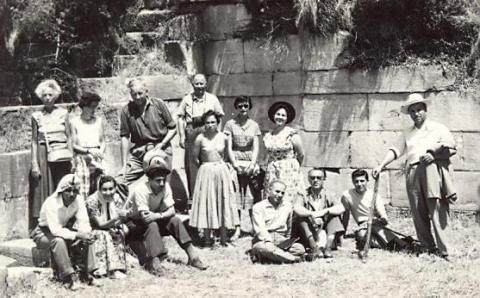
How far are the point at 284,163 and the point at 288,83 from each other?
6.74 feet

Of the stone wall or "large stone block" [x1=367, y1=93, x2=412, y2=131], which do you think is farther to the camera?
"large stone block" [x1=367, y1=93, x2=412, y2=131]

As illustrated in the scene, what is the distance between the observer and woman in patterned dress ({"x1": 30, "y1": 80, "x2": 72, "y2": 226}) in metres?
8.11

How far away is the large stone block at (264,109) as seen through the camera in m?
10.7

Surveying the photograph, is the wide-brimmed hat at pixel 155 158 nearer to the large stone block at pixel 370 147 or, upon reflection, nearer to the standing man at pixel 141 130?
the standing man at pixel 141 130

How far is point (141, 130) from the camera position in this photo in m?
8.76

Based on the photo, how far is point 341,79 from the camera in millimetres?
10438

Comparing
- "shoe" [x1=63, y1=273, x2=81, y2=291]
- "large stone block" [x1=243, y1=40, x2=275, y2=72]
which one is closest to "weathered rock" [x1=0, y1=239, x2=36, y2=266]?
"shoe" [x1=63, y1=273, x2=81, y2=291]

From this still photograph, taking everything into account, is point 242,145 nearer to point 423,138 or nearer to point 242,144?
point 242,144

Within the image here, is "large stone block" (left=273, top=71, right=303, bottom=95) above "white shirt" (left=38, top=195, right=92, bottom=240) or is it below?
above

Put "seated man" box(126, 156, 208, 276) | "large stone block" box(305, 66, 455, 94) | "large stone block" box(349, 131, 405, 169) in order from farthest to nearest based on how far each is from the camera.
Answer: "large stone block" box(349, 131, 405, 169) → "large stone block" box(305, 66, 455, 94) → "seated man" box(126, 156, 208, 276)

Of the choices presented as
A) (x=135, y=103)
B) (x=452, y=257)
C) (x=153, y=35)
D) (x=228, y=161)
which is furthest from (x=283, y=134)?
(x=153, y=35)

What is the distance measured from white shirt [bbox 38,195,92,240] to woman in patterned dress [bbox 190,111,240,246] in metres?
1.88

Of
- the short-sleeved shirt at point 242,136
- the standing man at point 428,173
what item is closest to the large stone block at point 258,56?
the short-sleeved shirt at point 242,136

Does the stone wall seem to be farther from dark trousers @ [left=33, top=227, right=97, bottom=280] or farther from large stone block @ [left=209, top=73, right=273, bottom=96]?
dark trousers @ [left=33, top=227, right=97, bottom=280]
